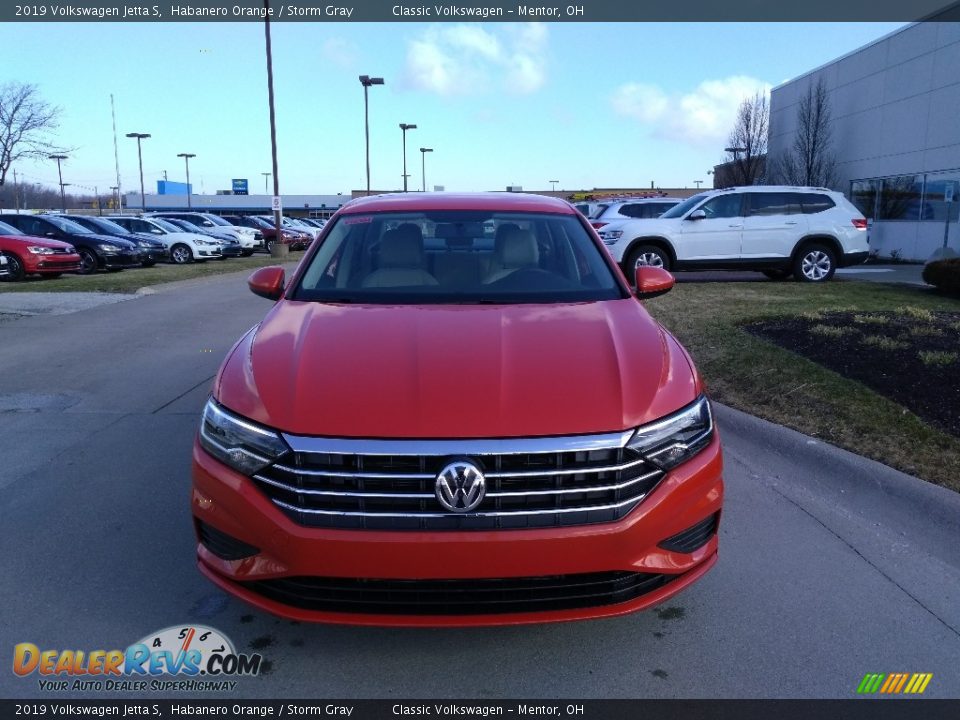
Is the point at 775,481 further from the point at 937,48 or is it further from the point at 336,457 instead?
the point at 937,48

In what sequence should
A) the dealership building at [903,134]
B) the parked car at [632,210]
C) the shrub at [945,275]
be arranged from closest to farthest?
the shrub at [945,275]
the parked car at [632,210]
the dealership building at [903,134]

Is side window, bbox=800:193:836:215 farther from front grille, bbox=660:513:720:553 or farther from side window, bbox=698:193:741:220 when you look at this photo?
front grille, bbox=660:513:720:553

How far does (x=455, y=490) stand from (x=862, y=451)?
11.0 feet

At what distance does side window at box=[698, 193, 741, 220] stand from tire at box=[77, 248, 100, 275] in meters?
15.3

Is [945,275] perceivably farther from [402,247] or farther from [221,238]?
[221,238]

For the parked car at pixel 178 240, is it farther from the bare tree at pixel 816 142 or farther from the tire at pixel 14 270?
the bare tree at pixel 816 142

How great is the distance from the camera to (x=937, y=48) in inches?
886

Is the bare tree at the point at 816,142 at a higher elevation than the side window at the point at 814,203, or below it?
higher

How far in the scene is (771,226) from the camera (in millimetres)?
14484

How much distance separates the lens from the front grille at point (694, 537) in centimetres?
264

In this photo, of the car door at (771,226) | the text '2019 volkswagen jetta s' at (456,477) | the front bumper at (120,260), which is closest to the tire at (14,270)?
the front bumper at (120,260)

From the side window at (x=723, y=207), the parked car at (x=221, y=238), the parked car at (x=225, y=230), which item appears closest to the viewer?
the side window at (x=723, y=207)

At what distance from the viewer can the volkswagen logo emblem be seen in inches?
95.3

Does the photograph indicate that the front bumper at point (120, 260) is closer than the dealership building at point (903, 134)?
Yes
